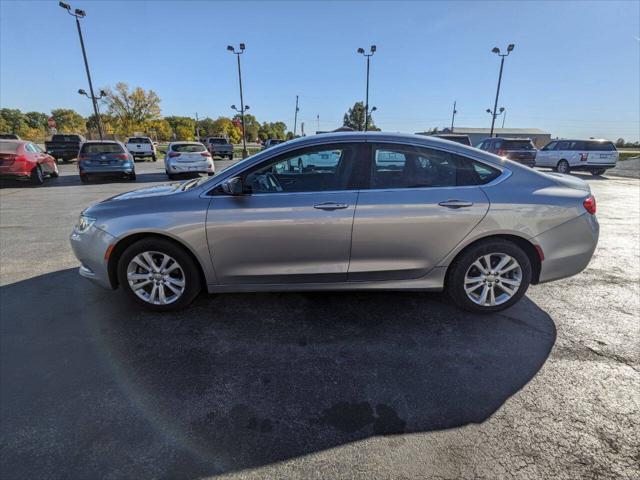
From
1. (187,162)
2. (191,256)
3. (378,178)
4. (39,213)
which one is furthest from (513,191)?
(187,162)

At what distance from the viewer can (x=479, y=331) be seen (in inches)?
122

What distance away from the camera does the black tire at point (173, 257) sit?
3182 millimetres

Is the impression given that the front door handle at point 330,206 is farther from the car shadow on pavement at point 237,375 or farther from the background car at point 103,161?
the background car at point 103,161

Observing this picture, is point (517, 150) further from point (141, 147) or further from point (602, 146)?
point (141, 147)

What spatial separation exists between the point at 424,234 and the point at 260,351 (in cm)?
170

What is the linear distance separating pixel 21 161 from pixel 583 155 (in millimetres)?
23568

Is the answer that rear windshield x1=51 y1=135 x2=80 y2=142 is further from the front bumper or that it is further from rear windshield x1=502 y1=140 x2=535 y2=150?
rear windshield x1=502 y1=140 x2=535 y2=150

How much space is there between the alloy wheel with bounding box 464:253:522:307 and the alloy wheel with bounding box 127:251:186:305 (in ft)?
8.79

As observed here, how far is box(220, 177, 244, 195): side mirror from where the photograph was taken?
3051mm

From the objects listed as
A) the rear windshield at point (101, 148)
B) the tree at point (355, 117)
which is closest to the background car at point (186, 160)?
the rear windshield at point (101, 148)

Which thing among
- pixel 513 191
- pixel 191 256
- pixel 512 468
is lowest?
pixel 512 468

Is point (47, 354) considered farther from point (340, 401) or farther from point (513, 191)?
point (513, 191)

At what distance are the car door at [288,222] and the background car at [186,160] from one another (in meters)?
11.8

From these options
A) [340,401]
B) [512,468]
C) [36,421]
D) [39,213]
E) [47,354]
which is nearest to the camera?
[512,468]
